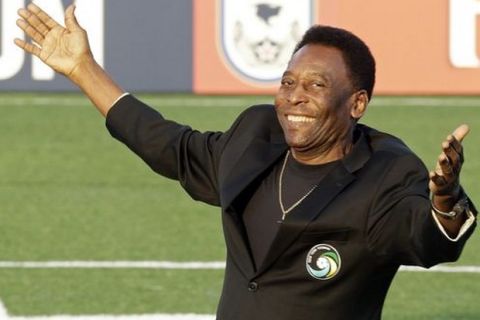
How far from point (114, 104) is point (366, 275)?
1046 mm

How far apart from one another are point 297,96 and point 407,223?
0.52 metres

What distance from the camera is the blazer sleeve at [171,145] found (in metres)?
4.96

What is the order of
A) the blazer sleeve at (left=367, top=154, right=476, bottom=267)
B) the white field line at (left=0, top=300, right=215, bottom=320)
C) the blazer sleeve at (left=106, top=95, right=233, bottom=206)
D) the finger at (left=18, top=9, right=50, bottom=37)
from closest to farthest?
1. the blazer sleeve at (left=367, top=154, right=476, bottom=267)
2. the blazer sleeve at (left=106, top=95, right=233, bottom=206)
3. the finger at (left=18, top=9, right=50, bottom=37)
4. the white field line at (left=0, top=300, right=215, bottom=320)

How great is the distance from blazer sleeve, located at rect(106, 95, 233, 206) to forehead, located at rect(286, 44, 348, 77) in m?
0.43

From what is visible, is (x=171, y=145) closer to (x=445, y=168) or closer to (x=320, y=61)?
(x=320, y=61)

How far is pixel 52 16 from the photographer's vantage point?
55.9 ft

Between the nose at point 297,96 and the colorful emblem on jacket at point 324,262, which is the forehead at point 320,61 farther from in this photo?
the colorful emblem on jacket at point 324,262

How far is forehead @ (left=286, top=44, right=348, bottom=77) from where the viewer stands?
4.61 meters

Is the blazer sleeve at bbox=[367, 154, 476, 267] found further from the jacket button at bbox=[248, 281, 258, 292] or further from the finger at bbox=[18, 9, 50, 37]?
the finger at bbox=[18, 9, 50, 37]

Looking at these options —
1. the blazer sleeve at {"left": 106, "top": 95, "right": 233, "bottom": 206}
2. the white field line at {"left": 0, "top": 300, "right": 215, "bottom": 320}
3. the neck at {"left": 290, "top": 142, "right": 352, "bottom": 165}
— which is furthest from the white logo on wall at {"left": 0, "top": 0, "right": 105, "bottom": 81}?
the neck at {"left": 290, "top": 142, "right": 352, "bottom": 165}

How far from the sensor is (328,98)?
4.61 metres

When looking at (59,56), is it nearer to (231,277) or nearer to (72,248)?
(231,277)

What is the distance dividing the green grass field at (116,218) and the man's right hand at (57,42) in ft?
9.53

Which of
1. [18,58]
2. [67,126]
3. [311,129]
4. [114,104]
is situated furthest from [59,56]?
[18,58]
